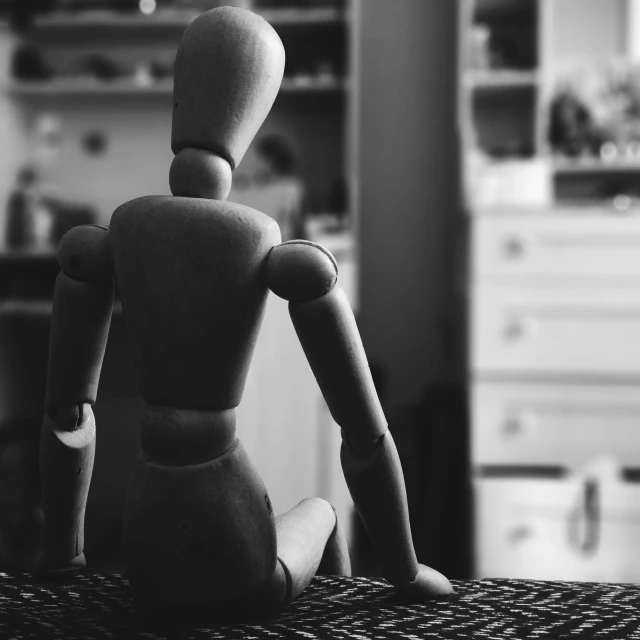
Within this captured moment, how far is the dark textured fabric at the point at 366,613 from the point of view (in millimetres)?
570

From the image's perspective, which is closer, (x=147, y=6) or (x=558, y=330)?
(x=558, y=330)

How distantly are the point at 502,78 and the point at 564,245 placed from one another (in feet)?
2.43

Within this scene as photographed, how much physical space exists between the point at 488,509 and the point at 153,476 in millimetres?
1657

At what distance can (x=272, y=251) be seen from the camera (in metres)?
0.60

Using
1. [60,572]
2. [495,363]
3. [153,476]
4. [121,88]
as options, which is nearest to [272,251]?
[153,476]

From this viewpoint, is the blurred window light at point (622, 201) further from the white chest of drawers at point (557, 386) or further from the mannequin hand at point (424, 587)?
the mannequin hand at point (424, 587)

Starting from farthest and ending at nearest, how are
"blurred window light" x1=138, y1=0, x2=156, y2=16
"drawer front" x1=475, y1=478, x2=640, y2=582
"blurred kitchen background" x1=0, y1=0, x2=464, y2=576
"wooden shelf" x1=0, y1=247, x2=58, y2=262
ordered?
"blurred window light" x1=138, y1=0, x2=156, y2=16, "wooden shelf" x1=0, y1=247, x2=58, y2=262, "blurred kitchen background" x1=0, y1=0, x2=464, y2=576, "drawer front" x1=475, y1=478, x2=640, y2=582

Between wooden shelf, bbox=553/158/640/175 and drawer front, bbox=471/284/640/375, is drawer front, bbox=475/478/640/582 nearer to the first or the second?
drawer front, bbox=471/284/640/375

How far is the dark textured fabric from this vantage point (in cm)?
57

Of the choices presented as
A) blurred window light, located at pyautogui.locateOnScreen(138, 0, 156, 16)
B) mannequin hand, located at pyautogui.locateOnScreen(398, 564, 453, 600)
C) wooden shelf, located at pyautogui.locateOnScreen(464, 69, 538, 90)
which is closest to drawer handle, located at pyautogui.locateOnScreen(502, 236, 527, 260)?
wooden shelf, located at pyautogui.locateOnScreen(464, 69, 538, 90)

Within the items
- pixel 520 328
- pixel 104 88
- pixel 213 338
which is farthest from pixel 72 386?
pixel 104 88

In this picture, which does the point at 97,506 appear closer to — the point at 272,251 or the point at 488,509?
the point at 488,509

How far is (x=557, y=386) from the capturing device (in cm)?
212

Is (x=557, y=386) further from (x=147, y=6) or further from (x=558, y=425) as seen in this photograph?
(x=147, y=6)
